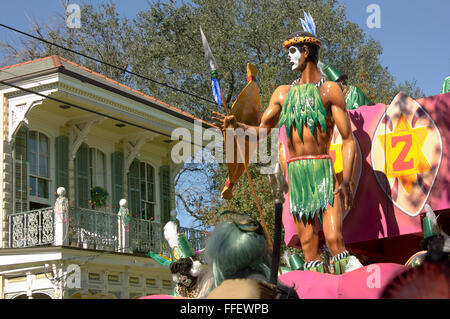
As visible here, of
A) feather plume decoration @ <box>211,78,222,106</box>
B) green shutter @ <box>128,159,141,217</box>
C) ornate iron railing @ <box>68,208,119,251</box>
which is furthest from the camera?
green shutter @ <box>128,159,141,217</box>

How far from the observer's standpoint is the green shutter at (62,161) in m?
16.5

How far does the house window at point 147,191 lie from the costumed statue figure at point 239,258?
16.9 meters

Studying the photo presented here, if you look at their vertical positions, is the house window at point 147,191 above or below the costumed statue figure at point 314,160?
above

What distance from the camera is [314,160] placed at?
502 centimetres

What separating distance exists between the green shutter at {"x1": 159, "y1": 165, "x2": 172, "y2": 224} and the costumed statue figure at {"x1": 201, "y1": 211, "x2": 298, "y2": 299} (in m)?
17.5

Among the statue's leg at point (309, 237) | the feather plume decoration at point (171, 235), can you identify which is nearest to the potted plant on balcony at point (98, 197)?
the feather plume decoration at point (171, 235)

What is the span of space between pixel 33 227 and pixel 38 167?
156 cm

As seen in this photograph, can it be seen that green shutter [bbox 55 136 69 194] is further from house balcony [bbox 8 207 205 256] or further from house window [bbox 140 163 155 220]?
house window [bbox 140 163 155 220]

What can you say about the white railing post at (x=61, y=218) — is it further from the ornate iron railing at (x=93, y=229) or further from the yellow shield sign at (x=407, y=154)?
the yellow shield sign at (x=407, y=154)

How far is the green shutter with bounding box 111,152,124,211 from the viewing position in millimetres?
18234

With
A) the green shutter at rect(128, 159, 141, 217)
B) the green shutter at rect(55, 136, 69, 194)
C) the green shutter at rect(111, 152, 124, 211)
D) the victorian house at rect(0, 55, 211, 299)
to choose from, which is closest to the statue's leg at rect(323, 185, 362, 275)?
the victorian house at rect(0, 55, 211, 299)

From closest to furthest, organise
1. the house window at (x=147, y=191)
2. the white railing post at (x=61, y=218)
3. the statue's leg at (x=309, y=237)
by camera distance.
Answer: the statue's leg at (x=309, y=237), the white railing post at (x=61, y=218), the house window at (x=147, y=191)
